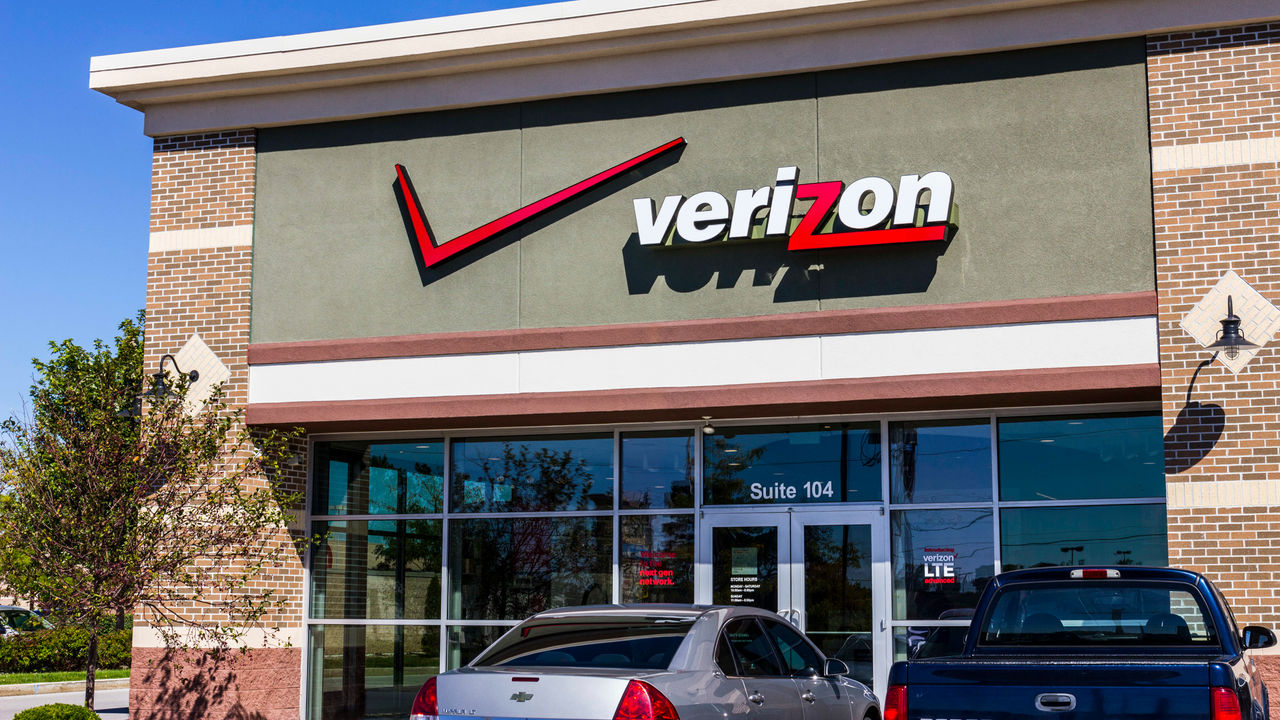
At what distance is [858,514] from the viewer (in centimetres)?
1551

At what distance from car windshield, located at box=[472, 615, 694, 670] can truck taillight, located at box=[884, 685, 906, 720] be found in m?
1.52

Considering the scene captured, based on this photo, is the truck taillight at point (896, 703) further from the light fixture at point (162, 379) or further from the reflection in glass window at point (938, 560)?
the light fixture at point (162, 379)

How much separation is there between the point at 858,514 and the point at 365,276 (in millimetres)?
6821

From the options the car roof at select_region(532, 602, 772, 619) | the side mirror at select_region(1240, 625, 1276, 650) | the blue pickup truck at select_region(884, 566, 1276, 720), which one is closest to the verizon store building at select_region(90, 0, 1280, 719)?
the blue pickup truck at select_region(884, 566, 1276, 720)

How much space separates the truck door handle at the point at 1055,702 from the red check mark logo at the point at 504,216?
10.00 m

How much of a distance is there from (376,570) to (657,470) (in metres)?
4.08

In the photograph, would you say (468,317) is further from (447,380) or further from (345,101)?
(345,101)

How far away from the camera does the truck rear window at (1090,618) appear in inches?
345

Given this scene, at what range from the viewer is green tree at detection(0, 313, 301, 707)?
14.5 m

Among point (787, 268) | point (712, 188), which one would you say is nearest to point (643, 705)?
point (787, 268)

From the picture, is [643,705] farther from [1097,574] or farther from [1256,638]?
[1256,638]

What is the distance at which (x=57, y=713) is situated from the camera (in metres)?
13.7

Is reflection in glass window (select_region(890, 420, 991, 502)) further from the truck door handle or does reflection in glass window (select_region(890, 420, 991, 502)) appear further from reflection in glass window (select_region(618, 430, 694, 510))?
the truck door handle

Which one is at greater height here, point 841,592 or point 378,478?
point 378,478
